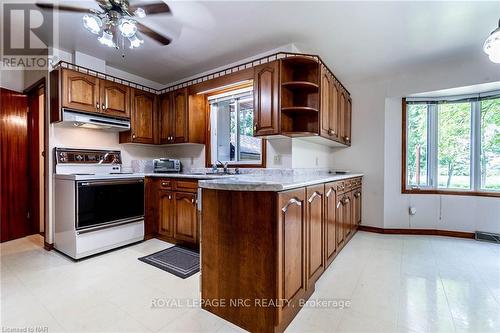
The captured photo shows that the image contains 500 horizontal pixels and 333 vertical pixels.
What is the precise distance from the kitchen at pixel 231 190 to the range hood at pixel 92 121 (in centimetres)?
2

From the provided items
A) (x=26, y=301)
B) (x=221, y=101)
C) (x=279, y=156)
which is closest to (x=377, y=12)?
(x=279, y=156)

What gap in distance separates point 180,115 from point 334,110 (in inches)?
87.3

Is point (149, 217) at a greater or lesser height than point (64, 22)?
lesser

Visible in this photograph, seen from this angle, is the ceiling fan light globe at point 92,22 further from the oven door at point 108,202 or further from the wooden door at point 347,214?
the wooden door at point 347,214

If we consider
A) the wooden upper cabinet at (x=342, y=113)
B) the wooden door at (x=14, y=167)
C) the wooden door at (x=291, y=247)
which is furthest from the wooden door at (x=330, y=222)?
the wooden door at (x=14, y=167)

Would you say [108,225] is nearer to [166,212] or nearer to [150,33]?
[166,212]

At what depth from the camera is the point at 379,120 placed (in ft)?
12.1

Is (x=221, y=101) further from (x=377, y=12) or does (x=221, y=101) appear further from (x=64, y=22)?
(x=377, y=12)

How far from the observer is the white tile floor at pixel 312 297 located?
5.01ft

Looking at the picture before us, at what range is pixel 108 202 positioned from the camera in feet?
8.96

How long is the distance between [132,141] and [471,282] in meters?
4.18

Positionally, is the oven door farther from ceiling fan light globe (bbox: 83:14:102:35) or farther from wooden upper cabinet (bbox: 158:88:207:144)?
ceiling fan light globe (bbox: 83:14:102:35)

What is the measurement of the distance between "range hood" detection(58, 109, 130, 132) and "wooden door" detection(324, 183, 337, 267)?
2822mm

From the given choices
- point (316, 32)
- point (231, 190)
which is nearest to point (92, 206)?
point (231, 190)
